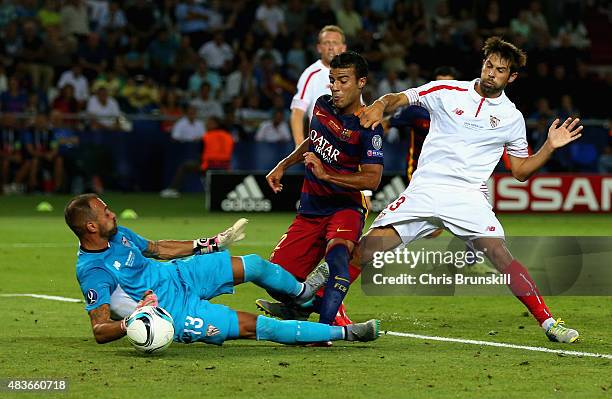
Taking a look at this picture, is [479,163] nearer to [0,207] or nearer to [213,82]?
[0,207]

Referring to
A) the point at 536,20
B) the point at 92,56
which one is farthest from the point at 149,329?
the point at 536,20

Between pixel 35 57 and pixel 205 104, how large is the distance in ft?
11.1

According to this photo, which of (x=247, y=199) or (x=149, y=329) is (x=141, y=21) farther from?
(x=149, y=329)

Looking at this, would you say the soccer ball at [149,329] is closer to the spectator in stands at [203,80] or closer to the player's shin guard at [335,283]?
the player's shin guard at [335,283]

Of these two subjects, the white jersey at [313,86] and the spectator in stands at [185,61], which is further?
the spectator in stands at [185,61]

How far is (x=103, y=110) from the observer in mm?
23734

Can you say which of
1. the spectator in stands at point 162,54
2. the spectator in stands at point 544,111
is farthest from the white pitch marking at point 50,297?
the spectator in stands at point 544,111

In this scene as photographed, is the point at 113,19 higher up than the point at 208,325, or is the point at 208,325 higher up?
the point at 113,19

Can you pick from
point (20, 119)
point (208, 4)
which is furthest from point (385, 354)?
point (208, 4)

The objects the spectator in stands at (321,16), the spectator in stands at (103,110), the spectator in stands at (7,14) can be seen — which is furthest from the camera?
the spectator in stands at (321,16)

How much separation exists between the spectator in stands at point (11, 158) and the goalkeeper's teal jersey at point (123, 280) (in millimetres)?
15156

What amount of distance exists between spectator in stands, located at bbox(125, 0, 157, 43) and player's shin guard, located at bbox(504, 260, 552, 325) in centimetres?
1765

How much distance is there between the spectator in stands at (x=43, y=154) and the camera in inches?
899

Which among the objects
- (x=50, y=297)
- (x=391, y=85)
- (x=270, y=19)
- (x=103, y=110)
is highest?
(x=270, y=19)
